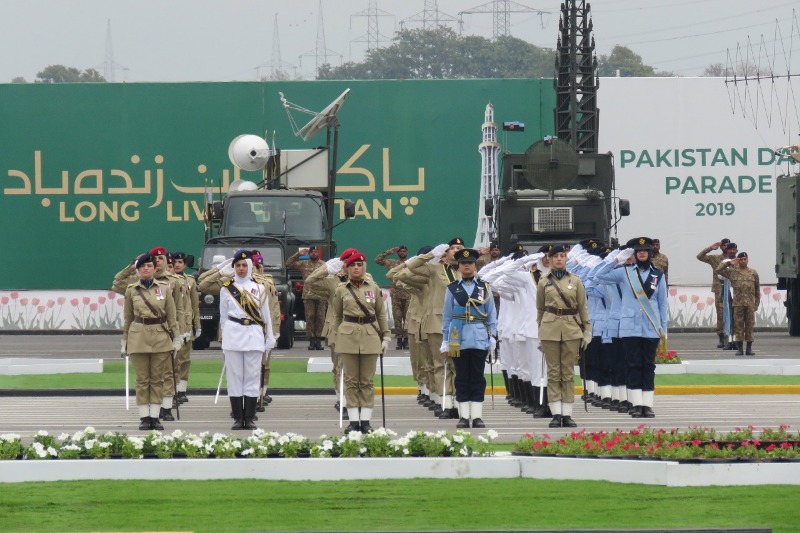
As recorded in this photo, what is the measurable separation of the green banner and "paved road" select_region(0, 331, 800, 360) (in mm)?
3376

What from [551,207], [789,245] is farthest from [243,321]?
[789,245]

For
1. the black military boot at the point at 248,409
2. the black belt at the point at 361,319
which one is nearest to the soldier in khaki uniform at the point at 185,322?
the black military boot at the point at 248,409

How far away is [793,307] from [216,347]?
11.8 m

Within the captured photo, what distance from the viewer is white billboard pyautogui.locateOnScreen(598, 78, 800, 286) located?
42031mm

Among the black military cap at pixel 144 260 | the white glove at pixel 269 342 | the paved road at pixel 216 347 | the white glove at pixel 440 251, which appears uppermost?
the white glove at pixel 440 251

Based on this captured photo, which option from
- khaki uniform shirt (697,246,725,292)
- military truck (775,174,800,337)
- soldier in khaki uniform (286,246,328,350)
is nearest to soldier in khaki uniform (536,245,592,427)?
soldier in khaki uniform (286,246,328,350)

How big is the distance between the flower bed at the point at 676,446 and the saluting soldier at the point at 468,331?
12.2 feet

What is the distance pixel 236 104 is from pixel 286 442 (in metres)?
28.3

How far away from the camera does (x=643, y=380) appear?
789 inches

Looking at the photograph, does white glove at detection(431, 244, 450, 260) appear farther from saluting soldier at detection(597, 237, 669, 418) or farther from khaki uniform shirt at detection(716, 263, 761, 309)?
khaki uniform shirt at detection(716, 263, 761, 309)

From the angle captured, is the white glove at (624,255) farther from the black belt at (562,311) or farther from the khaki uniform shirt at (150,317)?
the khaki uniform shirt at (150,317)

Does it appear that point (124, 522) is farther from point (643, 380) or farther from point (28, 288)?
point (28, 288)

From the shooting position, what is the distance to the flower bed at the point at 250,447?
14344 millimetres

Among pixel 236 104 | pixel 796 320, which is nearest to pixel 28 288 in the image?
pixel 236 104
